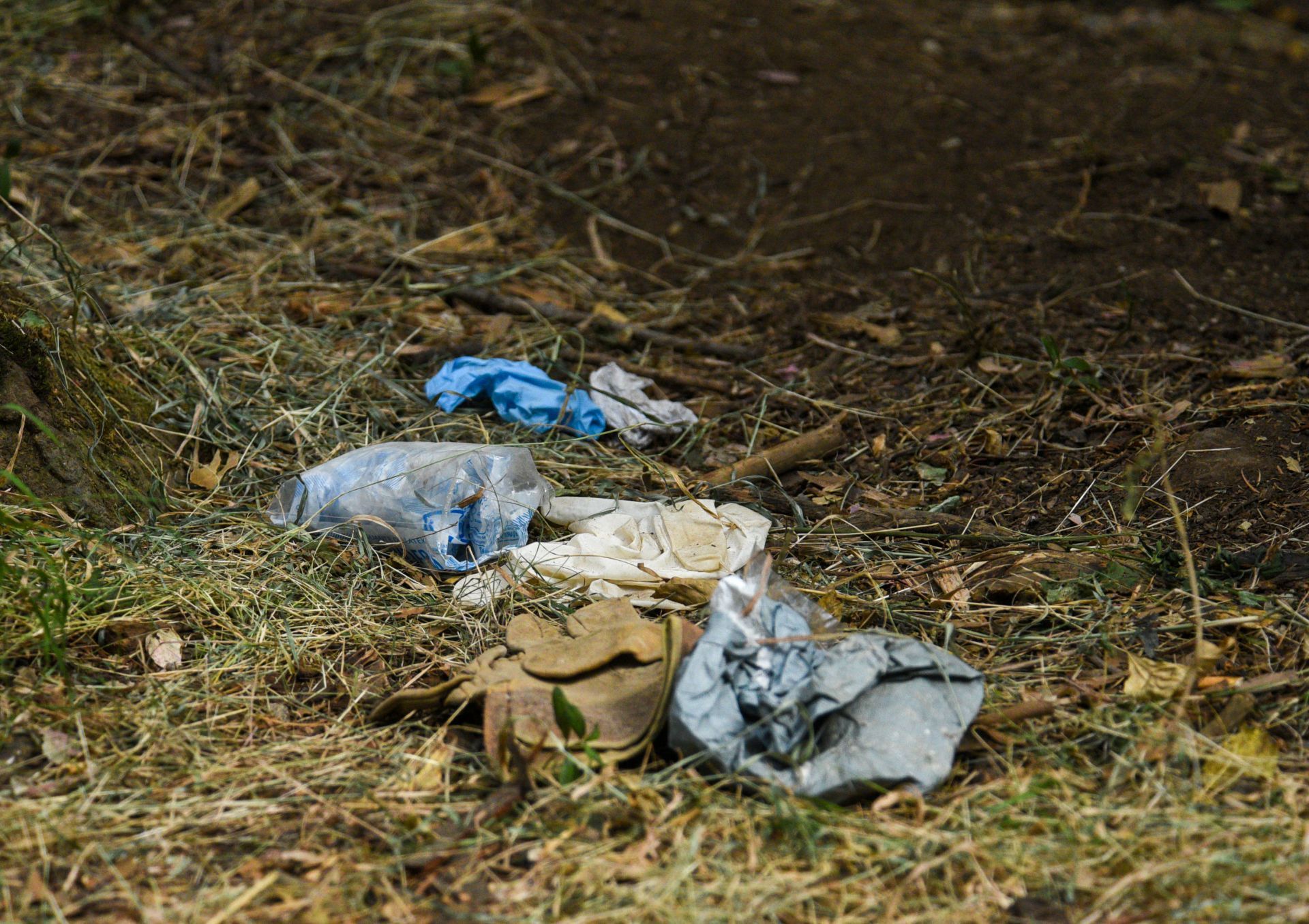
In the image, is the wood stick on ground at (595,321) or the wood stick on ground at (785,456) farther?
the wood stick on ground at (595,321)

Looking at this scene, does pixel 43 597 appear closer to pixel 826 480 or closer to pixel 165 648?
pixel 165 648

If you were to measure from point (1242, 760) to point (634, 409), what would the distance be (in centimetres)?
194

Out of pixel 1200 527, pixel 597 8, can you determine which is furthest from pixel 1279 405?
pixel 597 8

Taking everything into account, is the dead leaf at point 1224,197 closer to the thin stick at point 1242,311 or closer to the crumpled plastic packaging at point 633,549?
the thin stick at point 1242,311

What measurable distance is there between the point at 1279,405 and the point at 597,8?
12.9ft

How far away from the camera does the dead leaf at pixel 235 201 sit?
14.3ft

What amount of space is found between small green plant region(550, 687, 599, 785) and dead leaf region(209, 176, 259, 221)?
3.08 m

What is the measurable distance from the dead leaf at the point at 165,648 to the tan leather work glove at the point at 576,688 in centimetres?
45

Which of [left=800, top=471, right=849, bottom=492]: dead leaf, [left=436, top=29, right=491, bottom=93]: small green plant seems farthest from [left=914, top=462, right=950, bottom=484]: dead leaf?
[left=436, top=29, right=491, bottom=93]: small green plant

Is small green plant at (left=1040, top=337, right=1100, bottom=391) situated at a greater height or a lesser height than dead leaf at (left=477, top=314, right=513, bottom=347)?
greater

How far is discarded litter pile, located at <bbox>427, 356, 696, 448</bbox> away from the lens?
333 cm

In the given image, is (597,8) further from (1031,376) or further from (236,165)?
(1031,376)

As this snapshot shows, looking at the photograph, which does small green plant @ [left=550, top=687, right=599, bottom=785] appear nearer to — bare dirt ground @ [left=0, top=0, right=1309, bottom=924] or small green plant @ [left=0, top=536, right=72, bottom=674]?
bare dirt ground @ [left=0, top=0, right=1309, bottom=924]

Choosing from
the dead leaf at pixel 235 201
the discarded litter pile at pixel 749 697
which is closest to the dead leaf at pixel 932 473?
the discarded litter pile at pixel 749 697
